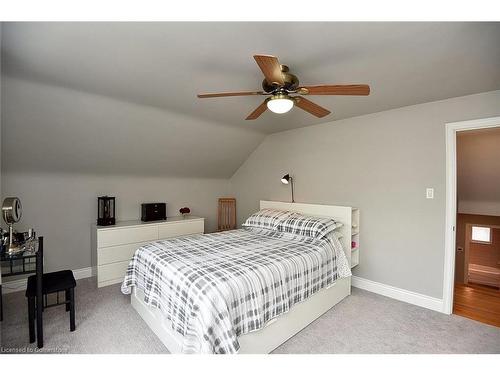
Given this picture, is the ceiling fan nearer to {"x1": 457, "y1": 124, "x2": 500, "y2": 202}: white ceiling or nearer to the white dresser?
the white dresser

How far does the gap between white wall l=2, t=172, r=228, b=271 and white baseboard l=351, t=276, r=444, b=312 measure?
126 inches

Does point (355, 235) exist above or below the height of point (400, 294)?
above

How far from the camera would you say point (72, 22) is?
141cm

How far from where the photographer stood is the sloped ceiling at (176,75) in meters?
1.47

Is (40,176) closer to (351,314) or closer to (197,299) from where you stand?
(197,299)

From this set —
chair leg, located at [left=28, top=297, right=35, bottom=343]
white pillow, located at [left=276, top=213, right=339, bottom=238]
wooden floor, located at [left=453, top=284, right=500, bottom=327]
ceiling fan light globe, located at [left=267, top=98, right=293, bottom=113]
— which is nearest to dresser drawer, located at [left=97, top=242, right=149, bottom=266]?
chair leg, located at [left=28, top=297, right=35, bottom=343]

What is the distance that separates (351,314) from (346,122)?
2281 millimetres

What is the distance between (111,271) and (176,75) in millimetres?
2546

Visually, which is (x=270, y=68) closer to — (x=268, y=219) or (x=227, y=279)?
(x=227, y=279)

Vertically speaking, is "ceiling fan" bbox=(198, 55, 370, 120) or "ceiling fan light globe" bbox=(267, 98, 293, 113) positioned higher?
"ceiling fan" bbox=(198, 55, 370, 120)

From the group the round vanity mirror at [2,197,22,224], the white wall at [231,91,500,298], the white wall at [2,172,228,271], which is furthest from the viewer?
the white wall at [2,172,228,271]

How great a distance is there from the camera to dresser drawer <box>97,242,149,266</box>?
2.99m

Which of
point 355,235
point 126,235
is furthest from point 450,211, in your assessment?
point 126,235

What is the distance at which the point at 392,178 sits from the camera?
2.81m
